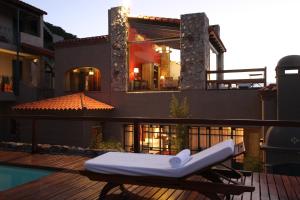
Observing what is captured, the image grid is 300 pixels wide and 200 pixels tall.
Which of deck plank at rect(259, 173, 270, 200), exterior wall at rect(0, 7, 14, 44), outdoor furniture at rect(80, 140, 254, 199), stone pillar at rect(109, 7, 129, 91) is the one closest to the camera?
outdoor furniture at rect(80, 140, 254, 199)

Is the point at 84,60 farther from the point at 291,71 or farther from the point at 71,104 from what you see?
the point at 291,71

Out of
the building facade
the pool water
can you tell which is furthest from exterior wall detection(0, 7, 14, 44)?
the pool water

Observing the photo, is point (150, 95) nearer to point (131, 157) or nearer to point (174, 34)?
point (174, 34)

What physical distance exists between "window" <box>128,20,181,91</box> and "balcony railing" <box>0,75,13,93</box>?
24.8 ft

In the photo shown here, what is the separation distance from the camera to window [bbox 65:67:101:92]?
18.7 m

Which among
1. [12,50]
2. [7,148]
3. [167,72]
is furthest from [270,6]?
[7,148]

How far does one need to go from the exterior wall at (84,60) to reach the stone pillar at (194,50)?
421 centimetres

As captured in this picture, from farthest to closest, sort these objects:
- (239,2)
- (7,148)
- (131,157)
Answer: (239,2), (7,148), (131,157)

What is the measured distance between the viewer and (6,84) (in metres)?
18.8

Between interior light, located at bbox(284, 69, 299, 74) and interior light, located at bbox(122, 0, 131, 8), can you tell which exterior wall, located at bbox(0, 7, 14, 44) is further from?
interior light, located at bbox(284, 69, 299, 74)

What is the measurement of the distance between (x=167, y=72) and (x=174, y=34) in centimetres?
709

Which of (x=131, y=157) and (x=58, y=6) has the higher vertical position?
(x=58, y=6)

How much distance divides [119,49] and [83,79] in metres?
3.87

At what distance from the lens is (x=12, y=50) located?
20.0m
